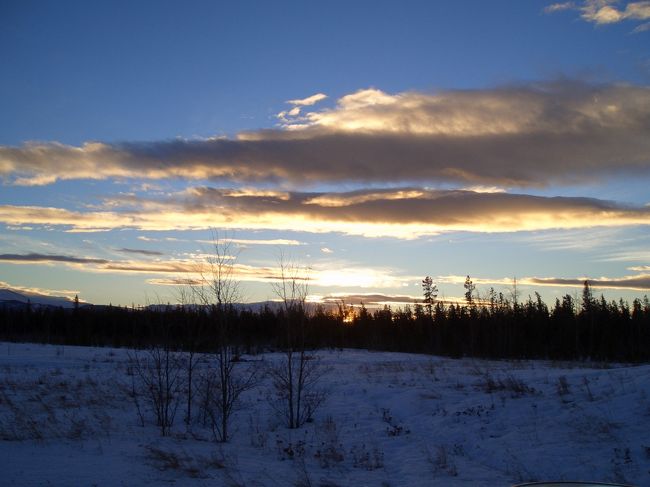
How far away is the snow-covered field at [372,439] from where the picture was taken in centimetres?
1090

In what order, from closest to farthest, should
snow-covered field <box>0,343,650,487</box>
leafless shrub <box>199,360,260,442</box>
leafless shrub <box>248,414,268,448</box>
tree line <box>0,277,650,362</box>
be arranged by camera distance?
snow-covered field <box>0,343,650,487</box> → leafless shrub <box>248,414,268,448</box> → leafless shrub <box>199,360,260,442</box> → tree line <box>0,277,650,362</box>

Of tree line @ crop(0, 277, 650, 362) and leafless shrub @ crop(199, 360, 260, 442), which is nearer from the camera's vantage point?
leafless shrub @ crop(199, 360, 260, 442)

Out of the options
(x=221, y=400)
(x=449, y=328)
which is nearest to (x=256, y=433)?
(x=221, y=400)

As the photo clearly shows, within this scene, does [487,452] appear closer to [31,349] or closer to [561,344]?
[31,349]

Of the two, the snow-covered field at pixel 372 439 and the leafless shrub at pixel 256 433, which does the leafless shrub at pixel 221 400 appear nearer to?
the snow-covered field at pixel 372 439

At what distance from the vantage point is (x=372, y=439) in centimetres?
1603

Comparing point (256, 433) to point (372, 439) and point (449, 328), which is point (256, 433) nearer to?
point (372, 439)

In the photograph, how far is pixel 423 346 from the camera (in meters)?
84.5

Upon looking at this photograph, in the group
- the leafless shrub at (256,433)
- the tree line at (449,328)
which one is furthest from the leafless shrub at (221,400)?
the tree line at (449,328)

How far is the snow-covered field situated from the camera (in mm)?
10898

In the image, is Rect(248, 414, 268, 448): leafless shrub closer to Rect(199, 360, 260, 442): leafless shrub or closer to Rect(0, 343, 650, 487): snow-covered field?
Rect(0, 343, 650, 487): snow-covered field

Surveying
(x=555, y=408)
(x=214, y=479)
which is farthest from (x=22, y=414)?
(x=555, y=408)

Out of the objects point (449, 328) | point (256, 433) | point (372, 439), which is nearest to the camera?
point (372, 439)

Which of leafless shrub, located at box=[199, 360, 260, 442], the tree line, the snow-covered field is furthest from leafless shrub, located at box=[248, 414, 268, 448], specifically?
the tree line
